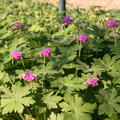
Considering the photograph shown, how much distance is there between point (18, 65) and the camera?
288 cm

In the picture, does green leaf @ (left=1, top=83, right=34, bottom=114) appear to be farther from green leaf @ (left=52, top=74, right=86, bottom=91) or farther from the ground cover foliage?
green leaf @ (left=52, top=74, right=86, bottom=91)

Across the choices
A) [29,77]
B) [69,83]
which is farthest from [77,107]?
[29,77]

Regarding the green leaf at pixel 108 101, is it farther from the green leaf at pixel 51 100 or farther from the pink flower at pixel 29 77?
the pink flower at pixel 29 77

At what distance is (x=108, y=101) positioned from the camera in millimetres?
2332

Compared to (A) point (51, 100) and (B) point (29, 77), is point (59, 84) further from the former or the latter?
(B) point (29, 77)

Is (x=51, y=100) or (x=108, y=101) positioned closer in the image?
(x=108, y=101)

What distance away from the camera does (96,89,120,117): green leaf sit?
2247mm

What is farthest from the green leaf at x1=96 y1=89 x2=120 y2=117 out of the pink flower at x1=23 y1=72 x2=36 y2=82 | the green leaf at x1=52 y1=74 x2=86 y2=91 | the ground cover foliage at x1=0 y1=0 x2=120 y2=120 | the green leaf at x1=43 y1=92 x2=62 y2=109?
the pink flower at x1=23 y1=72 x2=36 y2=82

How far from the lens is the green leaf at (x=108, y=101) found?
7.37 feet

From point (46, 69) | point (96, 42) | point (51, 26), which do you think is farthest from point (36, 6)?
point (46, 69)

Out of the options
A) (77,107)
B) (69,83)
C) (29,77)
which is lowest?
(77,107)

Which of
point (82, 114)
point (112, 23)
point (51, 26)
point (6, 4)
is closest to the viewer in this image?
point (82, 114)

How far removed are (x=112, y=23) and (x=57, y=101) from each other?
42.4 inches

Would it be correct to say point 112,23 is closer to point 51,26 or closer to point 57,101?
point 57,101
